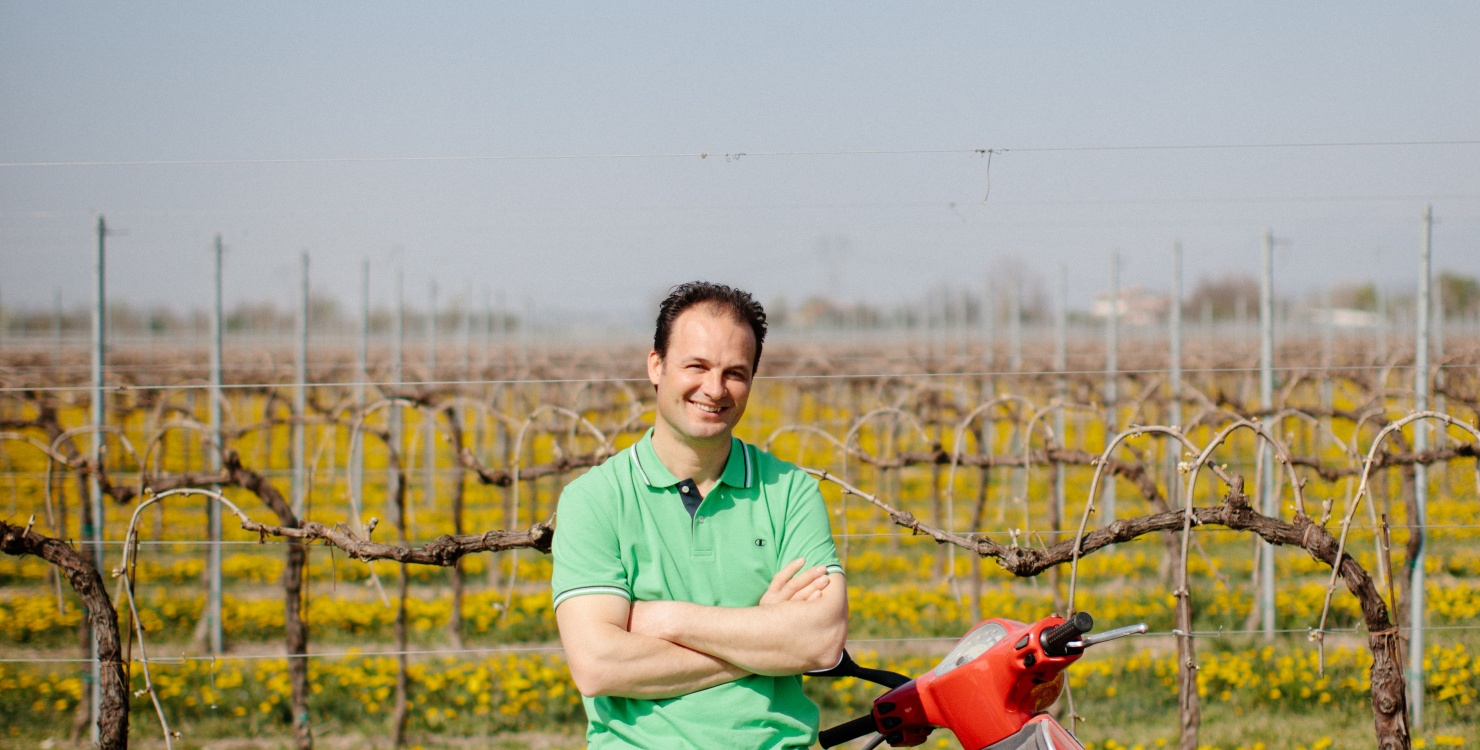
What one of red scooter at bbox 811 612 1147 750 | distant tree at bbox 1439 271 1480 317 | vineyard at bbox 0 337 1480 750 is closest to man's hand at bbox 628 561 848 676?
red scooter at bbox 811 612 1147 750

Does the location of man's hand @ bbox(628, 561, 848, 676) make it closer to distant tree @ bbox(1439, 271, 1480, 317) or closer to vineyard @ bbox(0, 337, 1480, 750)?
vineyard @ bbox(0, 337, 1480, 750)

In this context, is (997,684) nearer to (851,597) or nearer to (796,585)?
(796,585)

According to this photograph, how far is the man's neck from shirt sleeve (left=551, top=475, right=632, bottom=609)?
0.14m

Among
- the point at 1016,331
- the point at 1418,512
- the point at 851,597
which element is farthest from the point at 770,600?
the point at 1016,331

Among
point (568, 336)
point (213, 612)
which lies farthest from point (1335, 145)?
point (568, 336)

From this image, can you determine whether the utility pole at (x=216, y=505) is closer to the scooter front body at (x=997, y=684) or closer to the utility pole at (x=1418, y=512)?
the scooter front body at (x=997, y=684)

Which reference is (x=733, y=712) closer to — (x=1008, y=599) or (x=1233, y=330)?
(x=1008, y=599)

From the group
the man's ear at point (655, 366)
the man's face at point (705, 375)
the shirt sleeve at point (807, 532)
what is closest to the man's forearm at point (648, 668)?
the shirt sleeve at point (807, 532)

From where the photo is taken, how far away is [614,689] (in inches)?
78.4

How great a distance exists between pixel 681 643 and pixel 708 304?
632mm

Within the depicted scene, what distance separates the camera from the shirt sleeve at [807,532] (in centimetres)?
216

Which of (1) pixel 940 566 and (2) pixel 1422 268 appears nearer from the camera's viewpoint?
(2) pixel 1422 268

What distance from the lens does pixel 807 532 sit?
2174 mm

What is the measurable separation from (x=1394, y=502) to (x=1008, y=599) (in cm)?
584
